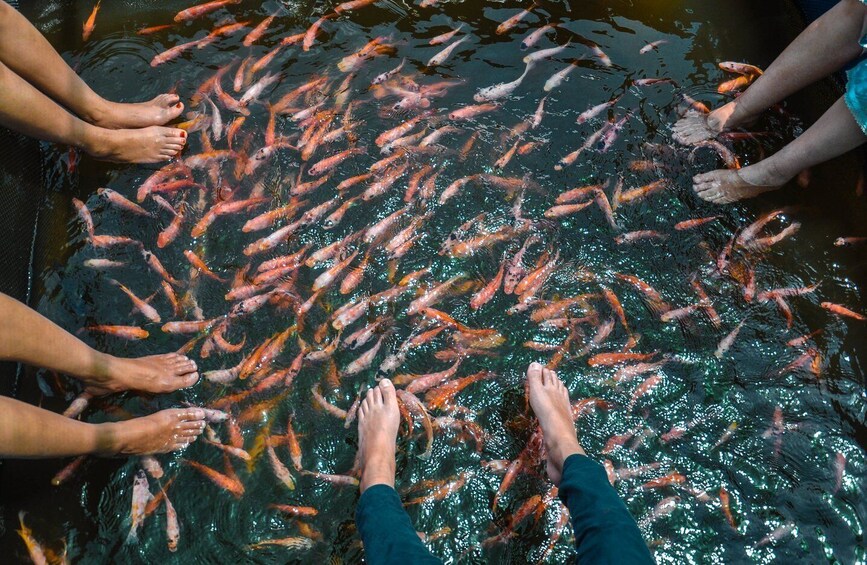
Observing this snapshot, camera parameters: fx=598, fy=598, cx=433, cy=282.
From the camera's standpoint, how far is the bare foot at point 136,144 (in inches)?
161

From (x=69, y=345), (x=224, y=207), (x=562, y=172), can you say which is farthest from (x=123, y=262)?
(x=562, y=172)

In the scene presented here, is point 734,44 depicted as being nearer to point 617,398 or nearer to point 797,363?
point 797,363

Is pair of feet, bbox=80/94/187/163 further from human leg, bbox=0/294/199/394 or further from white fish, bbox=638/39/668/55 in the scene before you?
white fish, bbox=638/39/668/55

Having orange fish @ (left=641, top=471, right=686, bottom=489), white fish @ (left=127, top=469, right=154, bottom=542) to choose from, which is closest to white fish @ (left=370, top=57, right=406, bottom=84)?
white fish @ (left=127, top=469, right=154, bottom=542)

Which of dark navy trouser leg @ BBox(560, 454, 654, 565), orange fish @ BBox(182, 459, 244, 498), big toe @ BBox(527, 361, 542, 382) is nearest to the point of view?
dark navy trouser leg @ BBox(560, 454, 654, 565)

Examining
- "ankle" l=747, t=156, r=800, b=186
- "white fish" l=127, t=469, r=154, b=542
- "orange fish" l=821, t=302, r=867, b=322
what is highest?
"ankle" l=747, t=156, r=800, b=186

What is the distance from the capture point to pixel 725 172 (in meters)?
4.28

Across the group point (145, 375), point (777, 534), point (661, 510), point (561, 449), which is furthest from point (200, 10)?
point (777, 534)

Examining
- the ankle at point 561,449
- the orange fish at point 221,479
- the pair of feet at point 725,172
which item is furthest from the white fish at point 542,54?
the orange fish at point 221,479

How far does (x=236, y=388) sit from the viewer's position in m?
3.64

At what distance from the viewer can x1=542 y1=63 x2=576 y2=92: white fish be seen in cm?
488

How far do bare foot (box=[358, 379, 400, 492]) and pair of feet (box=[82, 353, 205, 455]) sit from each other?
953 mm

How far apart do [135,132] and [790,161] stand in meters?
4.55

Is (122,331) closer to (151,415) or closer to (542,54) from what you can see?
(151,415)
